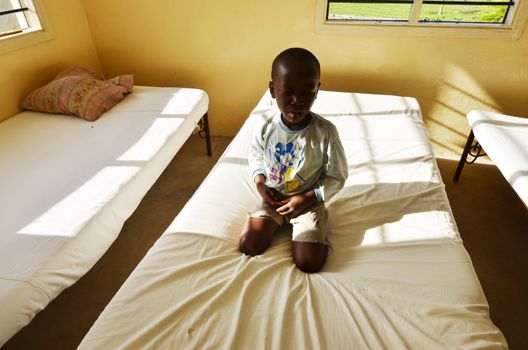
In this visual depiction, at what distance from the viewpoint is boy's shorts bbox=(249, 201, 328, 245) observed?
3.79ft

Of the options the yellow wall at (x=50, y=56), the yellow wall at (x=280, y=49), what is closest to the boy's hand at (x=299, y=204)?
the yellow wall at (x=280, y=49)

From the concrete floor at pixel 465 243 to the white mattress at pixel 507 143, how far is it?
1.35 feet

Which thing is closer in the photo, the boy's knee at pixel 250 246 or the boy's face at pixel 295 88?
the boy's face at pixel 295 88

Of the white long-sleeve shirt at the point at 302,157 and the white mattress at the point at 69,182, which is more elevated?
the white long-sleeve shirt at the point at 302,157

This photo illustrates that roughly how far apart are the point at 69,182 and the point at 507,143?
226 centimetres

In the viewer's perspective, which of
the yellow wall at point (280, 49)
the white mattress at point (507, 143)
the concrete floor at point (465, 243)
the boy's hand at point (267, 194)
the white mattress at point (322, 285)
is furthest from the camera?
the yellow wall at point (280, 49)

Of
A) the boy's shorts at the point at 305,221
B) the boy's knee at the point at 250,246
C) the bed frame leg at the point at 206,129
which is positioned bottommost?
the bed frame leg at the point at 206,129

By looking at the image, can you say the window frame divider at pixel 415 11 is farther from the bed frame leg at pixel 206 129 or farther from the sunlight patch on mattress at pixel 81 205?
the sunlight patch on mattress at pixel 81 205

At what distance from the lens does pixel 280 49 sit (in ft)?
7.89

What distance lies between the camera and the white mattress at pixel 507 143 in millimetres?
1502

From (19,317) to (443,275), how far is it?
53.2 inches

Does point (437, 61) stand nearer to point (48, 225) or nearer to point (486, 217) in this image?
point (486, 217)

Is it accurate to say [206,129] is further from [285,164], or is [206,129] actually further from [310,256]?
[310,256]

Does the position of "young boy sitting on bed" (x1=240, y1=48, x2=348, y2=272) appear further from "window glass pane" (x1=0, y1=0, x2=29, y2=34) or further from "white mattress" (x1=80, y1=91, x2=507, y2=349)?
"window glass pane" (x1=0, y1=0, x2=29, y2=34)
